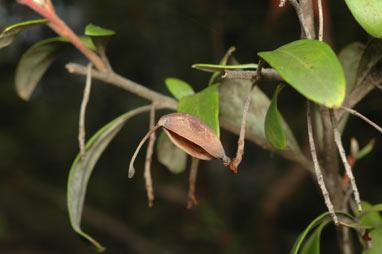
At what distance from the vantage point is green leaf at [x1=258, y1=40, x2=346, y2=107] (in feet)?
1.22

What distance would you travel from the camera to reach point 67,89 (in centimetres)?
275

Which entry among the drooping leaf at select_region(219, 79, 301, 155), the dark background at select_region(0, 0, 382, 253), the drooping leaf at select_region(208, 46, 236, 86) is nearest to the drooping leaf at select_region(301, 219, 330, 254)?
the drooping leaf at select_region(219, 79, 301, 155)

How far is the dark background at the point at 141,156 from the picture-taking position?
1.82 meters

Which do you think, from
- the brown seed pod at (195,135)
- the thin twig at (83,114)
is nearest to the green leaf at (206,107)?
the brown seed pod at (195,135)

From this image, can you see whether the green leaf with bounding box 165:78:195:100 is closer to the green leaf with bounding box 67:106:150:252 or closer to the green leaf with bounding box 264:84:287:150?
the green leaf with bounding box 67:106:150:252

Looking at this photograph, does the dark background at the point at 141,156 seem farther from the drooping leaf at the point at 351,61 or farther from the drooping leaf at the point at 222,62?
the drooping leaf at the point at 222,62

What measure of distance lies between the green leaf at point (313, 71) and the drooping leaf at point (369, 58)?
0.17 m

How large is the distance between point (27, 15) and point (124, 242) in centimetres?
125

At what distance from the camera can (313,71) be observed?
0.39m

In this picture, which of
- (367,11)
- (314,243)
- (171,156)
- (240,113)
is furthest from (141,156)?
(367,11)

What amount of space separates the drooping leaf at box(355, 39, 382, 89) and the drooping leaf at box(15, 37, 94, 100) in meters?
0.38

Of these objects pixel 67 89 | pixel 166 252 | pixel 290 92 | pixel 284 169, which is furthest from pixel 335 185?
pixel 67 89

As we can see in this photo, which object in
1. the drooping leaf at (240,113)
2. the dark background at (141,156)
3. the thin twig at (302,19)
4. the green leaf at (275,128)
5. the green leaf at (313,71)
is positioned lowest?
the dark background at (141,156)

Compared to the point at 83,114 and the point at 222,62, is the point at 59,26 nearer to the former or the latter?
the point at 83,114
